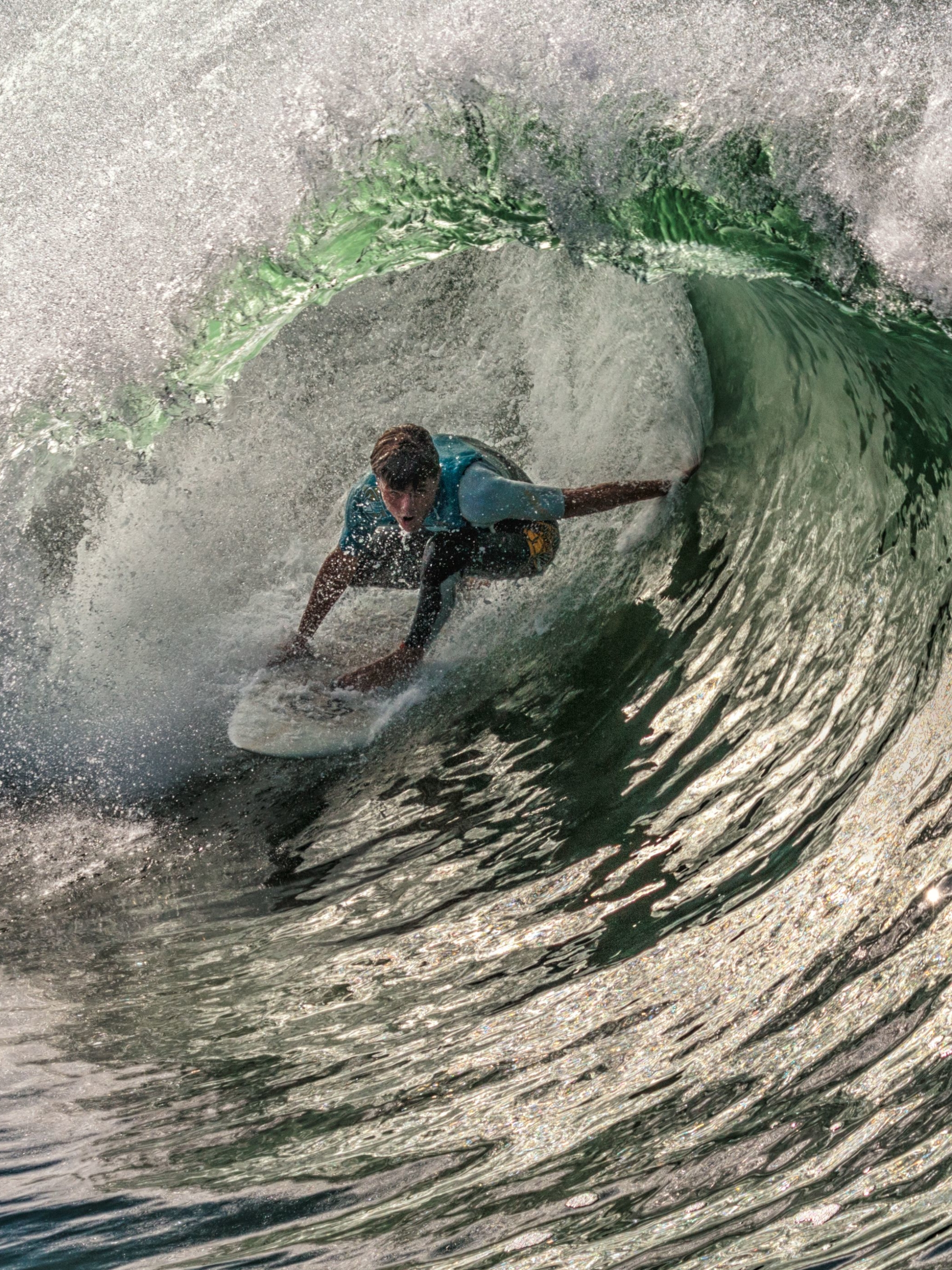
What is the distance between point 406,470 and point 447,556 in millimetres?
425

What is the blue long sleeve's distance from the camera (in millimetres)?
3070

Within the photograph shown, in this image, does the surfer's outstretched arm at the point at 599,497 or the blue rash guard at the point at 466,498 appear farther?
the surfer's outstretched arm at the point at 599,497

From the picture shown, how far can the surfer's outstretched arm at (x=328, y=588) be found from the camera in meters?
3.37

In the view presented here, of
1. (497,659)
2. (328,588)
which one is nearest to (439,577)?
(328,588)

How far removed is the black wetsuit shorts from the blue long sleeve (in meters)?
0.06

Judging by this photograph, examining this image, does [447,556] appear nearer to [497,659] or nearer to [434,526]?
[434,526]

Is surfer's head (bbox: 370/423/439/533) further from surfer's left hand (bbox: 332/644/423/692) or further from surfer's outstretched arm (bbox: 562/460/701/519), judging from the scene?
surfer's left hand (bbox: 332/644/423/692)

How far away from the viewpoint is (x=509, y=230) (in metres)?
3.19

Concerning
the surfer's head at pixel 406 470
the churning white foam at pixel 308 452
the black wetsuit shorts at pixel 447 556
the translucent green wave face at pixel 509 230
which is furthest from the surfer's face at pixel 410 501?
the churning white foam at pixel 308 452

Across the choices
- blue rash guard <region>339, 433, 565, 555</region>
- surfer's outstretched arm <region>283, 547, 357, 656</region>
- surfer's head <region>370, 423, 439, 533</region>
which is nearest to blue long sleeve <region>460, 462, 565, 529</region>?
blue rash guard <region>339, 433, 565, 555</region>

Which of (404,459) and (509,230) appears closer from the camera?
(404,459)

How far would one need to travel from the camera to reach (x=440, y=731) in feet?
12.4

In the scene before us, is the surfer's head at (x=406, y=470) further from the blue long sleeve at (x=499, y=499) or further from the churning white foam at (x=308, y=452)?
the churning white foam at (x=308, y=452)

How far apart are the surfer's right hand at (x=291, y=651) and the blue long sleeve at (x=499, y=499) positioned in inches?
30.5
